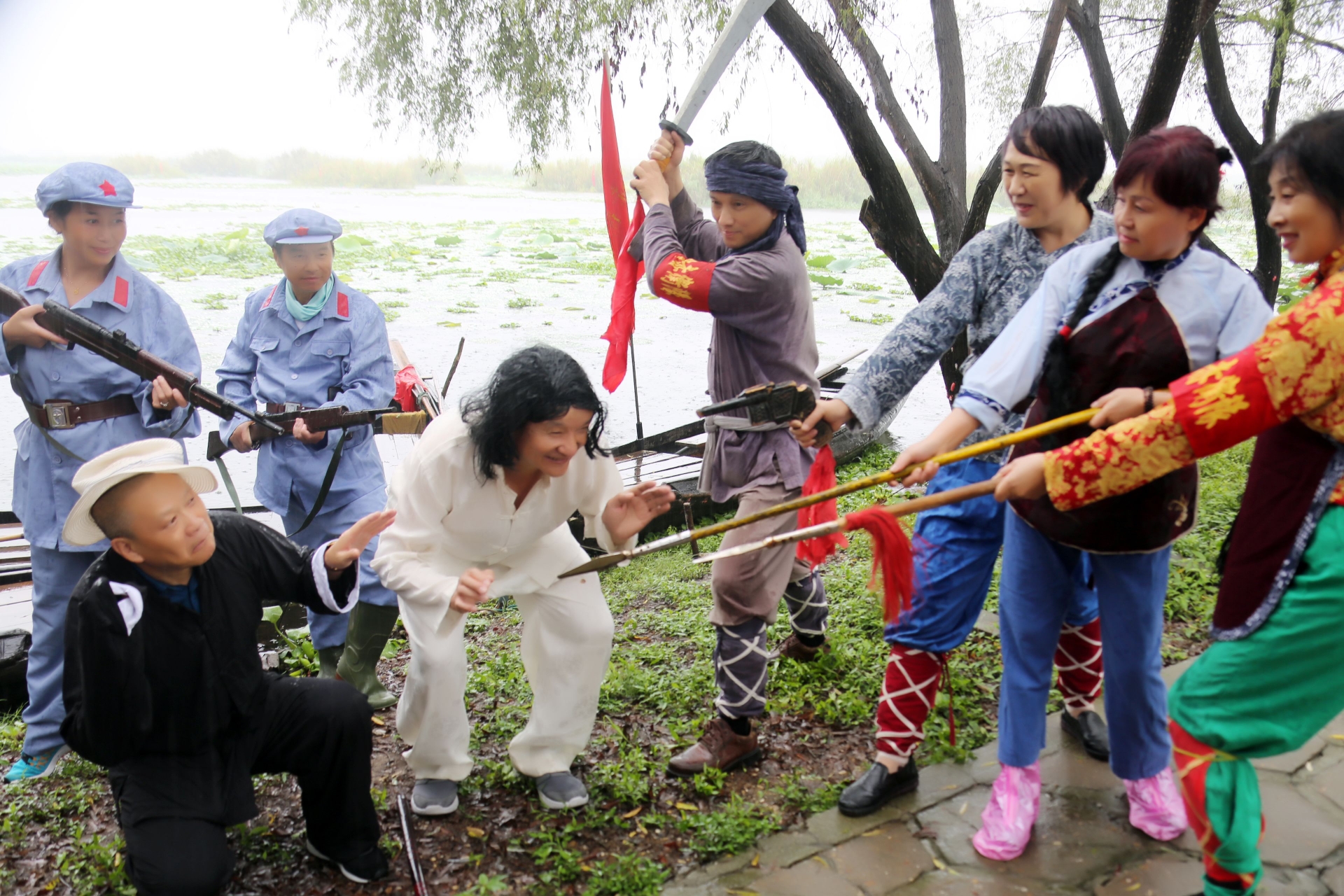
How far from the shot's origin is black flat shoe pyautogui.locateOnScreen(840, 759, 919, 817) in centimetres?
285

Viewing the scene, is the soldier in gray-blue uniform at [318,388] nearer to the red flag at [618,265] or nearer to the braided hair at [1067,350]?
the red flag at [618,265]

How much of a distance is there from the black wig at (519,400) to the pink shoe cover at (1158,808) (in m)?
1.85

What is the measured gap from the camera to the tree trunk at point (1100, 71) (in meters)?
6.87

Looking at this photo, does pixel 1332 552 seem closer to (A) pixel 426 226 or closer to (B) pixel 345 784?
(B) pixel 345 784

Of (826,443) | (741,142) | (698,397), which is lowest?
(698,397)

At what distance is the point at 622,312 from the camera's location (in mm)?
3719

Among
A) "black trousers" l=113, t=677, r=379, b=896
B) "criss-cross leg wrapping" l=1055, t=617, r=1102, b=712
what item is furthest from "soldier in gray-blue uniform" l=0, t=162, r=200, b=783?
"criss-cross leg wrapping" l=1055, t=617, r=1102, b=712

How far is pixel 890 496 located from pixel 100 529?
15.7 ft

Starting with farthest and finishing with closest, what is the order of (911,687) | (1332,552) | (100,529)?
(911,687)
(100,529)
(1332,552)

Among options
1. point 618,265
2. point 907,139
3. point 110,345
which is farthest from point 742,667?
point 907,139

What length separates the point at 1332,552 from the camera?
1922mm

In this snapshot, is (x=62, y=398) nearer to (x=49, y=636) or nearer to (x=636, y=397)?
(x=49, y=636)

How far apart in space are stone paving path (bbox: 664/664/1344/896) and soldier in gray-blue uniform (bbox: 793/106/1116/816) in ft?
0.47

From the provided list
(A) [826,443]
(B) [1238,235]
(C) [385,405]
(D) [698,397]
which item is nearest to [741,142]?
(A) [826,443]
